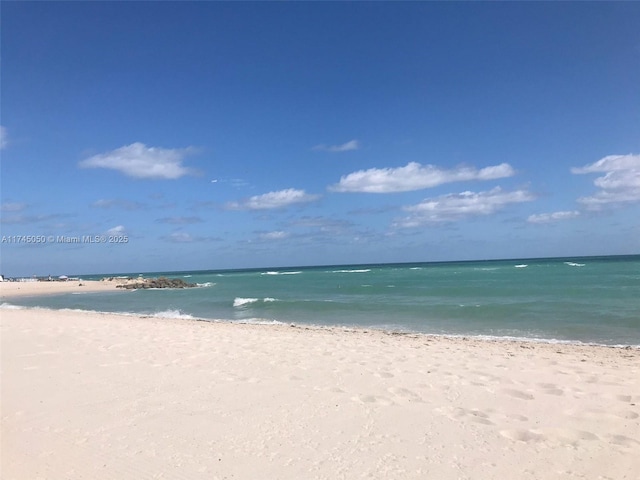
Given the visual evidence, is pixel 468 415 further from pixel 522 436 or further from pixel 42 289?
pixel 42 289

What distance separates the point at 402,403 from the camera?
5.17 m

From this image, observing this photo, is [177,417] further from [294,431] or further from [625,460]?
[625,460]

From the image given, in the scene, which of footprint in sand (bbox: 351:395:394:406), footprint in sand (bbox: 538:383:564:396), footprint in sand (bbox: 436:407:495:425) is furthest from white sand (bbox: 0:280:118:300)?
footprint in sand (bbox: 538:383:564:396)

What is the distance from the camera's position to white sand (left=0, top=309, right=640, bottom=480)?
12.0 ft

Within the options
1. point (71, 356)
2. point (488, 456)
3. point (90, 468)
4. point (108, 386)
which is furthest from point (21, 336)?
point (488, 456)

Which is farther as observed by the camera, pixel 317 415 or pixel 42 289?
pixel 42 289

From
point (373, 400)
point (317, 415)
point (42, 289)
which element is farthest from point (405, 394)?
point (42, 289)

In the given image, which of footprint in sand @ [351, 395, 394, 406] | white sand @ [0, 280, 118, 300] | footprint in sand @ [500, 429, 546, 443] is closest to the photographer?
footprint in sand @ [500, 429, 546, 443]

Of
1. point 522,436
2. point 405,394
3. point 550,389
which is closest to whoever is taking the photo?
point 522,436

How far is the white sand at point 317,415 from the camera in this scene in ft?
12.0

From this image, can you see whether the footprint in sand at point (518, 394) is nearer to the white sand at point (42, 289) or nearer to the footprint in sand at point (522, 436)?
the footprint in sand at point (522, 436)

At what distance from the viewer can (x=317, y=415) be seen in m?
4.75

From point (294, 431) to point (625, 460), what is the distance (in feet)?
9.47

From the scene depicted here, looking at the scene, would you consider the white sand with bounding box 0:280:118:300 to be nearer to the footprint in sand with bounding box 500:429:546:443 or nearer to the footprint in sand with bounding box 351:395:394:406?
the footprint in sand with bounding box 351:395:394:406
